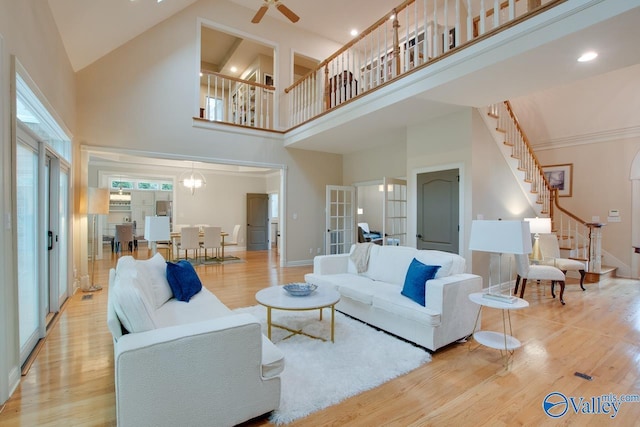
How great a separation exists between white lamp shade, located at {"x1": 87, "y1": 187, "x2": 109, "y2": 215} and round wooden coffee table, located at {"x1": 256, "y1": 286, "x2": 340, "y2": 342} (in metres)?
3.51

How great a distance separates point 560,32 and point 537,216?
3969 millimetres

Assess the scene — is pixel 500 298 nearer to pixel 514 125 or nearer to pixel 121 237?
pixel 514 125

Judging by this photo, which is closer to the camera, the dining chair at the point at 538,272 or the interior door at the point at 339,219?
the dining chair at the point at 538,272

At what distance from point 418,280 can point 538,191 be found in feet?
14.8

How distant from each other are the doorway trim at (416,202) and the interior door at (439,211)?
55mm

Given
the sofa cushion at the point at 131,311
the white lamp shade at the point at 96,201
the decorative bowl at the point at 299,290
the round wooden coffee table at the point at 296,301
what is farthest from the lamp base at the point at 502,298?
the white lamp shade at the point at 96,201

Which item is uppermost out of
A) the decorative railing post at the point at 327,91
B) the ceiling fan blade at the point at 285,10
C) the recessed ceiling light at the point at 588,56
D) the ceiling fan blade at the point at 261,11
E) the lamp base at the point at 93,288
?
the ceiling fan blade at the point at 261,11

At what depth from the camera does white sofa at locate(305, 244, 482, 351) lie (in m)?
2.67

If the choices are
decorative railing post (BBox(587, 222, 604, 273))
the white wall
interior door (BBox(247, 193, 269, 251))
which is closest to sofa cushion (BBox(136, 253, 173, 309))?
the white wall

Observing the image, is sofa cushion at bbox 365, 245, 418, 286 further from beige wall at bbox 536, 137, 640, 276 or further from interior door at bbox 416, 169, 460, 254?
beige wall at bbox 536, 137, 640, 276

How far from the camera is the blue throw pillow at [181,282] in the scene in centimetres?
293

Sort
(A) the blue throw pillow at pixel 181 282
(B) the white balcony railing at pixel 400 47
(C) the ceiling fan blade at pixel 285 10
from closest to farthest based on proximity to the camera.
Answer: (A) the blue throw pillow at pixel 181 282, (B) the white balcony railing at pixel 400 47, (C) the ceiling fan blade at pixel 285 10

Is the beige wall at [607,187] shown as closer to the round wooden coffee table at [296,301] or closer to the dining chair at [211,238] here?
the round wooden coffee table at [296,301]

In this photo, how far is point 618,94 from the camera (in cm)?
574
